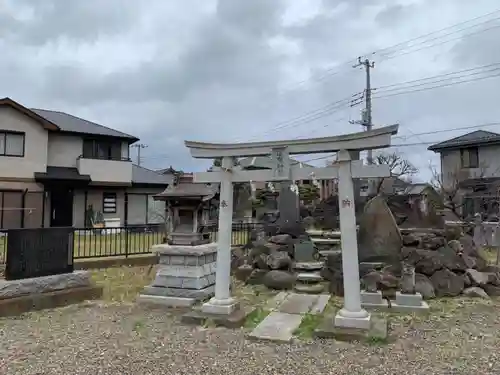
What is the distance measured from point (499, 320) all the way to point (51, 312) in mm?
6776

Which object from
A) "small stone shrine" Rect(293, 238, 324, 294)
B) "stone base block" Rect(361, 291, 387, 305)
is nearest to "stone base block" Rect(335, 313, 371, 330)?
"stone base block" Rect(361, 291, 387, 305)

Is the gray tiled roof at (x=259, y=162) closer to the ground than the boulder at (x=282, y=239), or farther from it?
farther from it

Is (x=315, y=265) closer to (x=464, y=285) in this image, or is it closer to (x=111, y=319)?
(x=464, y=285)

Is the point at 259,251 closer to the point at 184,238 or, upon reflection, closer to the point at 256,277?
the point at 256,277

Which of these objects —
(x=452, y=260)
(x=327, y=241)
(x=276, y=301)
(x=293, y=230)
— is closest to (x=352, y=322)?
(x=276, y=301)

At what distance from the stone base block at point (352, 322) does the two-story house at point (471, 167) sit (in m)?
19.8

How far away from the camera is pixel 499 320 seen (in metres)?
6.09

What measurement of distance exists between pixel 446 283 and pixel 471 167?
20.8 metres

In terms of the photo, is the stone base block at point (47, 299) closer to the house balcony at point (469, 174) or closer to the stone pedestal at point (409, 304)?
the stone pedestal at point (409, 304)

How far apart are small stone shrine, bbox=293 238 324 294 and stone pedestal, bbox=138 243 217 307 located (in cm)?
207

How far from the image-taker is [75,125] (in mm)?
20734

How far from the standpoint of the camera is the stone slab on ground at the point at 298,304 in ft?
21.5

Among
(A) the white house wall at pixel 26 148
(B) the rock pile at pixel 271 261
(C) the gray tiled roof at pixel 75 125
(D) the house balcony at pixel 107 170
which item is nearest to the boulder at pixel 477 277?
(B) the rock pile at pixel 271 261

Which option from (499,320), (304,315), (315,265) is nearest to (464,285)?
(499,320)
